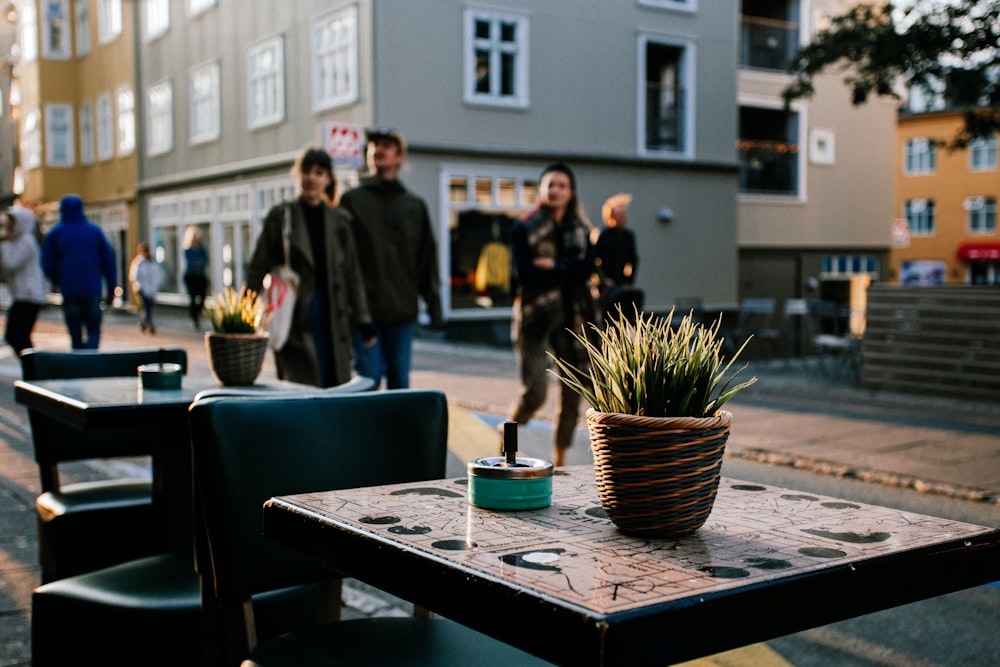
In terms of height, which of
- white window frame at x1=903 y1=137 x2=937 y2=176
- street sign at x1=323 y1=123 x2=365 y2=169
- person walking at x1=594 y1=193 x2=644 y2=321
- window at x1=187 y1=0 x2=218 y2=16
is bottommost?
person walking at x1=594 y1=193 x2=644 y2=321

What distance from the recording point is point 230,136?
26.3 meters

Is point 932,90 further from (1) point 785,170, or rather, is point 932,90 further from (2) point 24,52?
(2) point 24,52

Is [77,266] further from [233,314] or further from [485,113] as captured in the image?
[485,113]

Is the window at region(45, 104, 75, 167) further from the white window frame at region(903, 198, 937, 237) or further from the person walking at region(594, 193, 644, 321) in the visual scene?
the white window frame at region(903, 198, 937, 237)

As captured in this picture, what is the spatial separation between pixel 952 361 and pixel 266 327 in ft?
26.8

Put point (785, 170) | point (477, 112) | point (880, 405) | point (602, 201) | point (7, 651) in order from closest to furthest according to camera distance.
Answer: point (7, 651), point (880, 405), point (477, 112), point (602, 201), point (785, 170)

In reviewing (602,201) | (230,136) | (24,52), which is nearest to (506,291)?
(602,201)

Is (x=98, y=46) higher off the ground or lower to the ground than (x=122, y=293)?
higher

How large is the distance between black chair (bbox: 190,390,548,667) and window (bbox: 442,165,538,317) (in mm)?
18309

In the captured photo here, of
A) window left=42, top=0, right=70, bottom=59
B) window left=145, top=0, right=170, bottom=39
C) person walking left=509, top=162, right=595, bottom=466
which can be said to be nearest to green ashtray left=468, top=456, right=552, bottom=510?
person walking left=509, top=162, right=595, bottom=466

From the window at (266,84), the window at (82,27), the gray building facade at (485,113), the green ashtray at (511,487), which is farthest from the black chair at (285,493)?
the window at (82,27)

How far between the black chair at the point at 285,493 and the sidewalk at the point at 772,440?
57.0 inches

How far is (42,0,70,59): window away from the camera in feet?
119

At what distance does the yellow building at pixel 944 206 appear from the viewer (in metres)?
49.6
